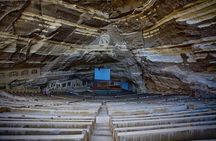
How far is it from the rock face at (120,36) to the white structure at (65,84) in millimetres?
1377

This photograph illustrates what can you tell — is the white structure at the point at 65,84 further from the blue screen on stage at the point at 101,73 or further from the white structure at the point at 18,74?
the white structure at the point at 18,74

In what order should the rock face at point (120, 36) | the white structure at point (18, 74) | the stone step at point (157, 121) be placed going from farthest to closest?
the white structure at point (18, 74)
the rock face at point (120, 36)
the stone step at point (157, 121)

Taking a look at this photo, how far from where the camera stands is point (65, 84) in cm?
1391

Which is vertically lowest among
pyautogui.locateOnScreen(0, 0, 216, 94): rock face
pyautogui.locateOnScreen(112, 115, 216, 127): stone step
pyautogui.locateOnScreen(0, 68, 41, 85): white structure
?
pyautogui.locateOnScreen(112, 115, 216, 127): stone step

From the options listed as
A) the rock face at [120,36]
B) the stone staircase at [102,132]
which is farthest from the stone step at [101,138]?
the rock face at [120,36]

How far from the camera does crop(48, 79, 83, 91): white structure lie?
1315 cm

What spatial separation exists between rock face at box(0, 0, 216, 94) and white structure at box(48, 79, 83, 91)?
1.38 meters

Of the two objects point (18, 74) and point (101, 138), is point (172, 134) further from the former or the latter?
point (18, 74)

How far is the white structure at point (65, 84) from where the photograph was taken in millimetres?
13148

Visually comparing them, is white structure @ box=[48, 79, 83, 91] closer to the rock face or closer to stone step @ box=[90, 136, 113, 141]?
the rock face

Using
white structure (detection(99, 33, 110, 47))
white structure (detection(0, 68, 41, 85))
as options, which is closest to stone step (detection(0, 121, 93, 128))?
white structure (detection(0, 68, 41, 85))

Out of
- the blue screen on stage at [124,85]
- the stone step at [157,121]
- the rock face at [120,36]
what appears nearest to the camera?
the stone step at [157,121]

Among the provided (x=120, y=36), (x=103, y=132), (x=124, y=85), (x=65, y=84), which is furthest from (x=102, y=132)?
(x=124, y=85)

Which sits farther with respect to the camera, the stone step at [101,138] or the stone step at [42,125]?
the stone step at [101,138]
